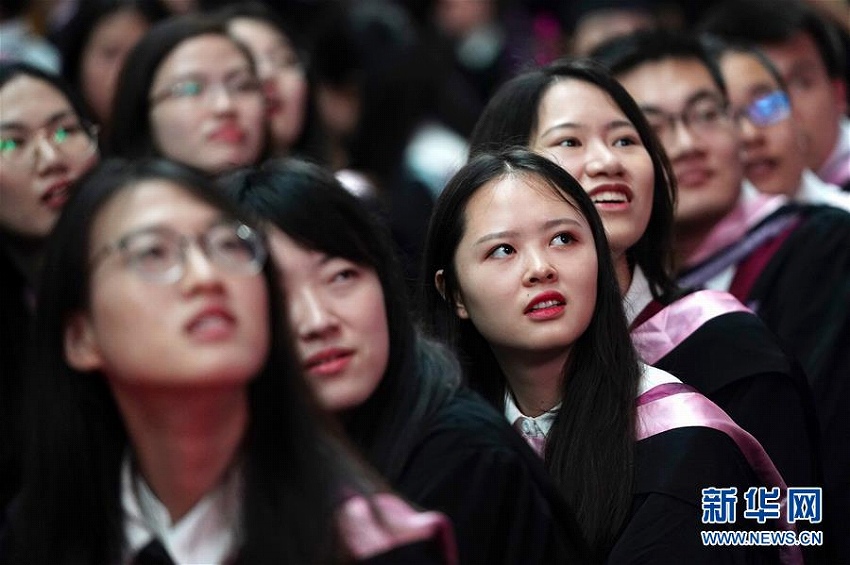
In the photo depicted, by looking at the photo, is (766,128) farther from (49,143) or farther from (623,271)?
(49,143)

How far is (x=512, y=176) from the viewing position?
9.62 ft

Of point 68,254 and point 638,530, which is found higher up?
point 68,254

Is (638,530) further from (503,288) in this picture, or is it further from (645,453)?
(503,288)

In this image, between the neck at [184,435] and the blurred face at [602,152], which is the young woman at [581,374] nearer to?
the blurred face at [602,152]

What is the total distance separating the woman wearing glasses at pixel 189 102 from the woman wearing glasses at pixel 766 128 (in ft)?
4.46

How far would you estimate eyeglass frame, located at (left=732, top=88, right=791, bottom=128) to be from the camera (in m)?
4.28

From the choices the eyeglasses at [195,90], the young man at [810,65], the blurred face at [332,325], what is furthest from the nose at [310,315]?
the young man at [810,65]

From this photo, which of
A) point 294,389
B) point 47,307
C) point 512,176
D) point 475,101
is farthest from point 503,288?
point 475,101

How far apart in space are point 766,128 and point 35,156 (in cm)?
201

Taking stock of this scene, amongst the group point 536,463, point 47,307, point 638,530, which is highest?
point 47,307

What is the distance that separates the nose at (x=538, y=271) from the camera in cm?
282

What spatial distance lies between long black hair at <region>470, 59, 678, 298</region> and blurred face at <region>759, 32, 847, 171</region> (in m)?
1.40

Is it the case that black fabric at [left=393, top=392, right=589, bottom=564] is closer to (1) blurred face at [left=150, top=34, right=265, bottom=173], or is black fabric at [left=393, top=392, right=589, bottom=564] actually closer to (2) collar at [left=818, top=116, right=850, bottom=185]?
(1) blurred face at [left=150, top=34, right=265, bottom=173]

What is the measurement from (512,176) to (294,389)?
3.01ft
